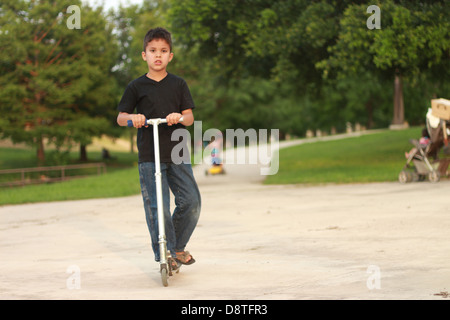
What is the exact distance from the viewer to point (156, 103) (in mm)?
5836

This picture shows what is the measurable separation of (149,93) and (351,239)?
3.19 meters

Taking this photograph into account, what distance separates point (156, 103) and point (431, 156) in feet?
36.5

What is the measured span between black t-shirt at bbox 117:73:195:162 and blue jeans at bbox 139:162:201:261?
131 mm

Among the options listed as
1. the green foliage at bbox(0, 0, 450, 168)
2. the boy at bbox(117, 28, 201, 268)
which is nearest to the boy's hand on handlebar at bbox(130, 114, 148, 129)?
the boy at bbox(117, 28, 201, 268)

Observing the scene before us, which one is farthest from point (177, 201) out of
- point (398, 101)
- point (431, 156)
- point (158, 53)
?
point (398, 101)

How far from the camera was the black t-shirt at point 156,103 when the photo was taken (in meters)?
5.84

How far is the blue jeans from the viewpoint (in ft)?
19.3

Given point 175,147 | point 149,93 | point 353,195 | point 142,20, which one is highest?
point 142,20

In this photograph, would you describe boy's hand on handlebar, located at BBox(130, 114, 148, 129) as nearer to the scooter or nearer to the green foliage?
the scooter

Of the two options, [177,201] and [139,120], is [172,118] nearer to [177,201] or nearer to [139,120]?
[139,120]

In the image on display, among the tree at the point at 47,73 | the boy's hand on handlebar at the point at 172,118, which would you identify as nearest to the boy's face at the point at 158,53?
the boy's hand on handlebar at the point at 172,118
